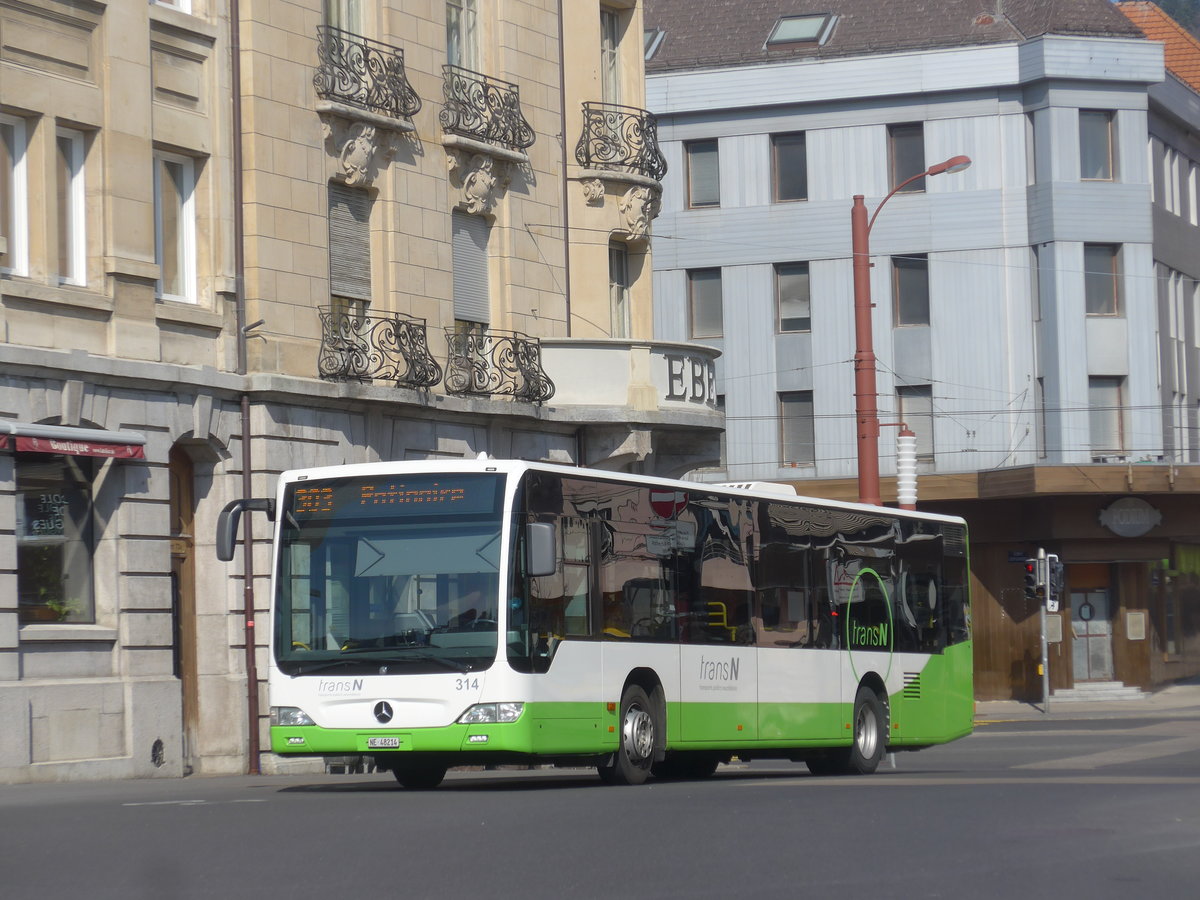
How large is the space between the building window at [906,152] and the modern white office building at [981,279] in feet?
0.24

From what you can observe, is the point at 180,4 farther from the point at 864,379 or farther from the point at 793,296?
the point at 793,296

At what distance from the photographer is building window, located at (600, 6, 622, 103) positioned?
32.5m

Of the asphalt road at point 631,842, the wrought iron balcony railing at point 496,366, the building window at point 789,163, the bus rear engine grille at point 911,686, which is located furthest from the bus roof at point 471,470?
the building window at point 789,163

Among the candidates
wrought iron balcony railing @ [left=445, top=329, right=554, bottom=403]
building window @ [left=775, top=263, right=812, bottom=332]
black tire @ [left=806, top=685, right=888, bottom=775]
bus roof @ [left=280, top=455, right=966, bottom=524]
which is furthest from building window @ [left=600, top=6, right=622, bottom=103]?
building window @ [left=775, top=263, right=812, bottom=332]

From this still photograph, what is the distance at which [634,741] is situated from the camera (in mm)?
17625

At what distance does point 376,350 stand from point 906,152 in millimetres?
23573

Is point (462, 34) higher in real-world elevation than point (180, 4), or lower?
higher

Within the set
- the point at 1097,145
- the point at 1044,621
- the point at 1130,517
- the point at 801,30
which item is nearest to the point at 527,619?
the point at 1044,621

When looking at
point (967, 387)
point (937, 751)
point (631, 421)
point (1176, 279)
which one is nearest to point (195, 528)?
point (631, 421)

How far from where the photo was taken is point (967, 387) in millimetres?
46438

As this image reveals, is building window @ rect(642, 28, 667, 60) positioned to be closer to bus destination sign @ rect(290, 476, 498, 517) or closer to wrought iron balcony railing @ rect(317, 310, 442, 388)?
wrought iron balcony railing @ rect(317, 310, 442, 388)

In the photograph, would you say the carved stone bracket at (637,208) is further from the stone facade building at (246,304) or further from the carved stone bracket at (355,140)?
the carved stone bracket at (355,140)

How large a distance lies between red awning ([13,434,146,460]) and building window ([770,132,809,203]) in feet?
90.8

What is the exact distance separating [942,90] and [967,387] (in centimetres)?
667
